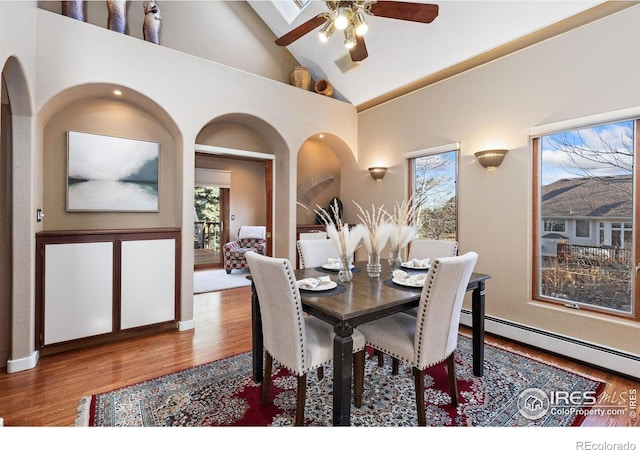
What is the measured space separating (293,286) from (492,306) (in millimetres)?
2575

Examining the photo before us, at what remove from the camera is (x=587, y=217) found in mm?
2666

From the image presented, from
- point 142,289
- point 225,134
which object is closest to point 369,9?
point 225,134

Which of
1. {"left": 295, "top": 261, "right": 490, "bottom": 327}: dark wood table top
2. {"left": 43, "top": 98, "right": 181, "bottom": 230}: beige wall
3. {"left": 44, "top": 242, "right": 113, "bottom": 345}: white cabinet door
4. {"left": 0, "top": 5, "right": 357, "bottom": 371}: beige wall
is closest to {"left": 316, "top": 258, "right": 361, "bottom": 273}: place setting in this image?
{"left": 295, "top": 261, "right": 490, "bottom": 327}: dark wood table top

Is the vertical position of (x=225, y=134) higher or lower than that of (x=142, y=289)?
higher

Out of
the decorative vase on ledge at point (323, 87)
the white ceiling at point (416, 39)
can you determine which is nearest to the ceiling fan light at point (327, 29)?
the white ceiling at point (416, 39)

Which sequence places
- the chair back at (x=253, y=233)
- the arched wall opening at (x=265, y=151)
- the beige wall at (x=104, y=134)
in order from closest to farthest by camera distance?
the beige wall at (x=104, y=134)
the arched wall opening at (x=265, y=151)
the chair back at (x=253, y=233)

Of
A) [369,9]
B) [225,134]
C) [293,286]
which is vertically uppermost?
[369,9]

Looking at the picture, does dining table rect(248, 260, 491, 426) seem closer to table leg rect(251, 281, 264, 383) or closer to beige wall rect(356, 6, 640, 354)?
table leg rect(251, 281, 264, 383)

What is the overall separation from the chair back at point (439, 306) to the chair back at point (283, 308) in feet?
2.16

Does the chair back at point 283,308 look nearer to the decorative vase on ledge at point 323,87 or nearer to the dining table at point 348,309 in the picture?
the dining table at point 348,309

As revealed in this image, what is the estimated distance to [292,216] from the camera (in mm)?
4160

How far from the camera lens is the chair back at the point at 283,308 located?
5.24ft
